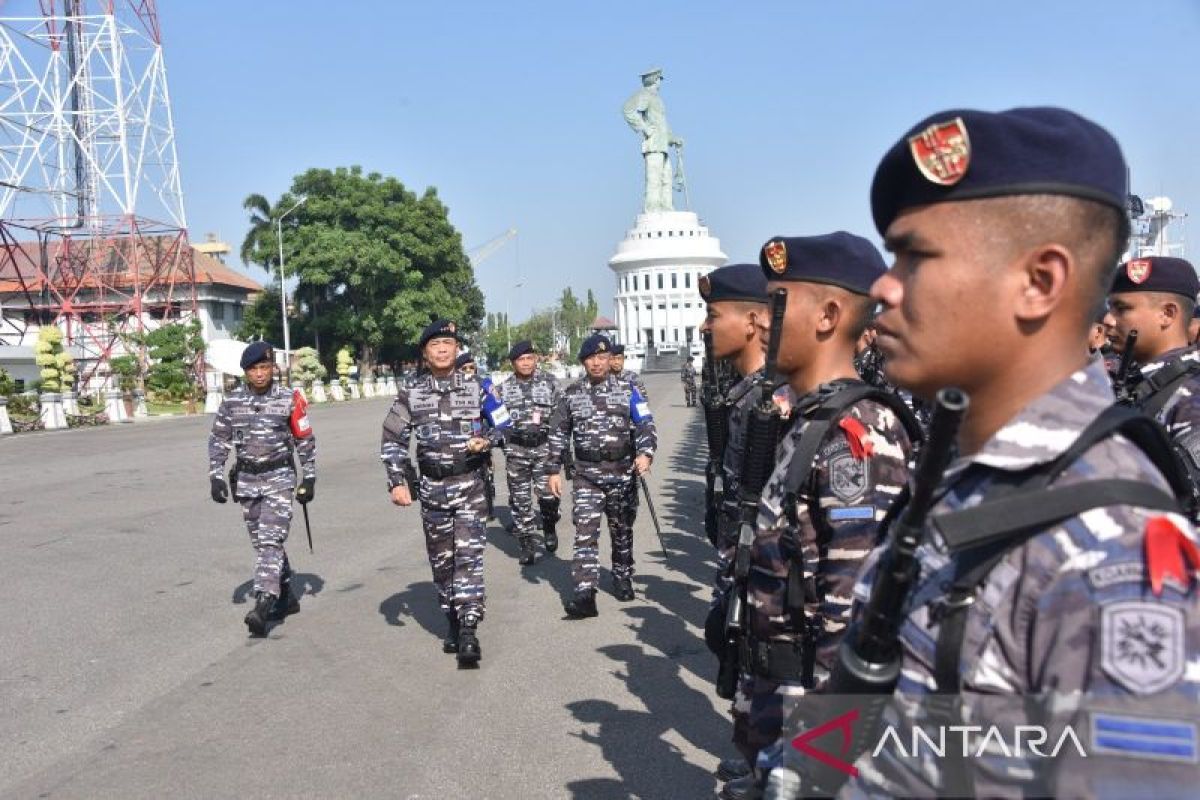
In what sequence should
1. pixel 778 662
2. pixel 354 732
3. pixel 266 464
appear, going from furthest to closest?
pixel 266 464, pixel 354 732, pixel 778 662

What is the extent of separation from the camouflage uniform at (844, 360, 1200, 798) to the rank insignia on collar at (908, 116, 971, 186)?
333 mm

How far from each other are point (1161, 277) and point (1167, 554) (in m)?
4.41

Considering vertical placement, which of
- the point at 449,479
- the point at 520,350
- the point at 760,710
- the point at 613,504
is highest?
the point at 520,350

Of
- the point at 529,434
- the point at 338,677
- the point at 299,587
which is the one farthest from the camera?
the point at 529,434

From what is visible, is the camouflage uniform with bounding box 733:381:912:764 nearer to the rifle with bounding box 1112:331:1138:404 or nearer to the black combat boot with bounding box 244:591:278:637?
the rifle with bounding box 1112:331:1138:404

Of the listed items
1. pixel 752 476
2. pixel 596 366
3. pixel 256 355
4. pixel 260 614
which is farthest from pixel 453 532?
pixel 752 476

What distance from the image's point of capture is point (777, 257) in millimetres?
3070

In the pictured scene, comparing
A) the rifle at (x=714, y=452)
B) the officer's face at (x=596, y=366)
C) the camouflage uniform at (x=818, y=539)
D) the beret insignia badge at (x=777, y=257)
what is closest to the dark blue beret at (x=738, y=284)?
the rifle at (x=714, y=452)

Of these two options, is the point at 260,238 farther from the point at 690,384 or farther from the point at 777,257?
the point at 777,257

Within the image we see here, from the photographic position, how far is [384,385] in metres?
54.4

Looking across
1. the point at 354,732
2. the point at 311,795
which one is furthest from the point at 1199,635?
the point at 354,732

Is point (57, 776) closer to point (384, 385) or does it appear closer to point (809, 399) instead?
point (809, 399)

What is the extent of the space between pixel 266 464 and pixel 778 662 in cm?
543

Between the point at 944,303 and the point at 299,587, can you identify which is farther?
the point at 299,587
